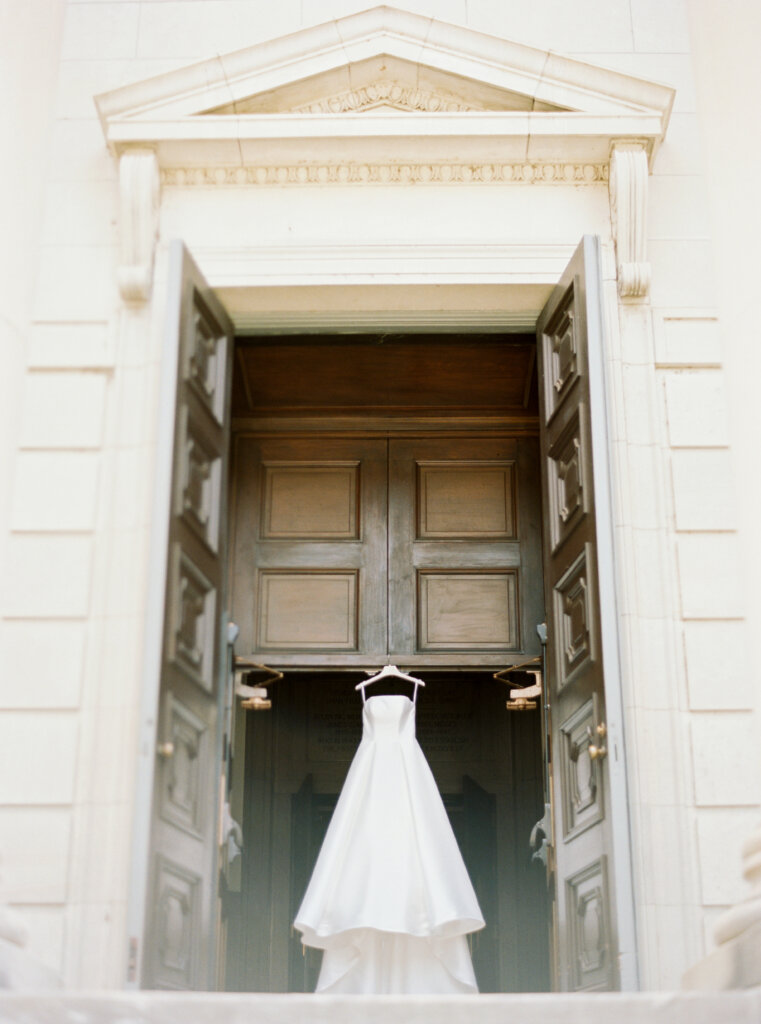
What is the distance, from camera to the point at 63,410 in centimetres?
584

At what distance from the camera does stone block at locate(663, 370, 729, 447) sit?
227 inches

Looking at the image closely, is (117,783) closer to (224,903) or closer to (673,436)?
(224,903)

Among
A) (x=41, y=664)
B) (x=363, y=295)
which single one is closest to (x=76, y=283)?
(x=363, y=295)

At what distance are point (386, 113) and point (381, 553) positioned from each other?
2.56m

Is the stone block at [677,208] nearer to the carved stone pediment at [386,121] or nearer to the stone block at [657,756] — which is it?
the carved stone pediment at [386,121]

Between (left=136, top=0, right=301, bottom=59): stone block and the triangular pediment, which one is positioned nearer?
the triangular pediment

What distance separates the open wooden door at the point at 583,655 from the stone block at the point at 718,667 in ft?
1.45

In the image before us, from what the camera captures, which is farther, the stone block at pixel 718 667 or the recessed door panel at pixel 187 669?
the stone block at pixel 718 667

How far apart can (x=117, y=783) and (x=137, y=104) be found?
2.98 meters

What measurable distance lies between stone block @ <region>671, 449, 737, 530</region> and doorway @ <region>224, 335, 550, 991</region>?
1.96 meters

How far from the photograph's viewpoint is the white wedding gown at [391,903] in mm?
5633

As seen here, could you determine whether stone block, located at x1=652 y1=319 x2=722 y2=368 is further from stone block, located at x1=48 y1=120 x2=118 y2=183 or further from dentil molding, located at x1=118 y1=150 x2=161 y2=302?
stone block, located at x1=48 y1=120 x2=118 y2=183

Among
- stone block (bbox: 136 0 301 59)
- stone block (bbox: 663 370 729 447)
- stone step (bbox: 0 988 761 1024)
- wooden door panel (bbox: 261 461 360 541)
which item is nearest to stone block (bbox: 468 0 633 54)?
stone block (bbox: 136 0 301 59)

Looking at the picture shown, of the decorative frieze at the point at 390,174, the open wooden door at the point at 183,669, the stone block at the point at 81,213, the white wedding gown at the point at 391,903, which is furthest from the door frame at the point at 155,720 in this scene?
the white wedding gown at the point at 391,903
